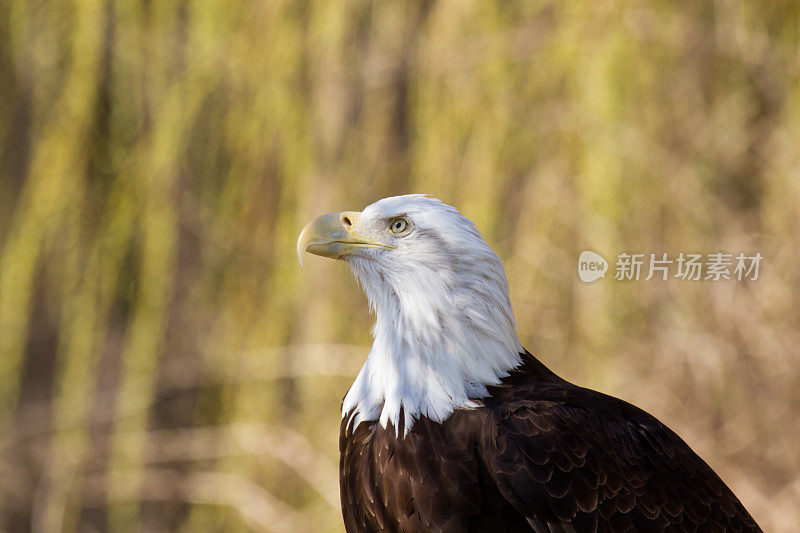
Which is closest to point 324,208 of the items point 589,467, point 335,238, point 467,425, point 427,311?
point 335,238

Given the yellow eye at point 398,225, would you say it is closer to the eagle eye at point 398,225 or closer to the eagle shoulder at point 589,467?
the eagle eye at point 398,225

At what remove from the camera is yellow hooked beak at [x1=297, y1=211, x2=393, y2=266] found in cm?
230

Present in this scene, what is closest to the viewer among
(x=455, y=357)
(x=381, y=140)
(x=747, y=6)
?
(x=455, y=357)

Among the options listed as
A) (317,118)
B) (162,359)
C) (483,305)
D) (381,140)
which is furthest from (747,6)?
(162,359)

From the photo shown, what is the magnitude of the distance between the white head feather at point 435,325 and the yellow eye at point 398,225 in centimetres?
2

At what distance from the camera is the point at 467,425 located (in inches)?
80.6

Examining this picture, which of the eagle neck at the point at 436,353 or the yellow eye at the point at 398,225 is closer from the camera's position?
the eagle neck at the point at 436,353

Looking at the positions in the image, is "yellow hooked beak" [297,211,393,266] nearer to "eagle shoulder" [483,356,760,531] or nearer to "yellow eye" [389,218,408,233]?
"yellow eye" [389,218,408,233]

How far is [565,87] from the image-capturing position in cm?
432

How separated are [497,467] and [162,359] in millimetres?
3054

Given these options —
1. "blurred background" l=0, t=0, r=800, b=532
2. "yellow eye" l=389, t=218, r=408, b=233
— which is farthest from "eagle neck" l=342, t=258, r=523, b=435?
"blurred background" l=0, t=0, r=800, b=532

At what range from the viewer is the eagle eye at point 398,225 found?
90.6 inches

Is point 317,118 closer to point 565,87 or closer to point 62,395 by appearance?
point 565,87

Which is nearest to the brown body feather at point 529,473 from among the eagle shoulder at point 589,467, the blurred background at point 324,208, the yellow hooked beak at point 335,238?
the eagle shoulder at point 589,467
